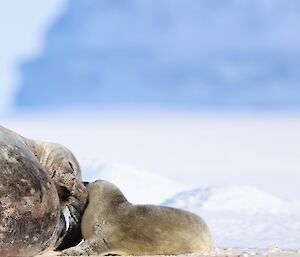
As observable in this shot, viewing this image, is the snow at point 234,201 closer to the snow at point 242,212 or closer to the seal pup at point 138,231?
the snow at point 242,212

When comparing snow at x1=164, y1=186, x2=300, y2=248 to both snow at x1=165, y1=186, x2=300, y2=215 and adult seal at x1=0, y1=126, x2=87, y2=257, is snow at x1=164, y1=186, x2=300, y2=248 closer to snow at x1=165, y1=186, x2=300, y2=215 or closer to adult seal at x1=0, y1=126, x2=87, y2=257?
snow at x1=165, y1=186, x2=300, y2=215

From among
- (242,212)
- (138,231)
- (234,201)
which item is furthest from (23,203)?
(234,201)

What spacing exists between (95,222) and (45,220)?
1527 mm

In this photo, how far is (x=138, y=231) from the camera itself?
850 cm

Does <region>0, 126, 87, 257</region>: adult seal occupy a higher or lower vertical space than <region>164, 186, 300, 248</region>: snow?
higher

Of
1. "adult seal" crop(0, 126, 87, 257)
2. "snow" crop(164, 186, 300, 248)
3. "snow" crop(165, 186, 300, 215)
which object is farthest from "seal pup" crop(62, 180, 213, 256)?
"snow" crop(165, 186, 300, 215)

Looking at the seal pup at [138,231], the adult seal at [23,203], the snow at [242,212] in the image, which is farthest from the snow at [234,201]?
the adult seal at [23,203]

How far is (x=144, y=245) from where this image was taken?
8438mm

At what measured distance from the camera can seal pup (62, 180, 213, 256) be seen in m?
8.44

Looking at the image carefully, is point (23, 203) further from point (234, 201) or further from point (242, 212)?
point (234, 201)

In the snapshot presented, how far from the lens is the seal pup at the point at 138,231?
8.44m

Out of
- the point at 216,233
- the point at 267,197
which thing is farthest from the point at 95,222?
the point at 267,197

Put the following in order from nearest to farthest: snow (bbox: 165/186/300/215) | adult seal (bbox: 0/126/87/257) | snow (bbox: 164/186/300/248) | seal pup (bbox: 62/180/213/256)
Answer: adult seal (bbox: 0/126/87/257) < seal pup (bbox: 62/180/213/256) < snow (bbox: 164/186/300/248) < snow (bbox: 165/186/300/215)

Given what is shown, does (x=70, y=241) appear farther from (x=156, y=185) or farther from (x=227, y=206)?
(x=156, y=185)
